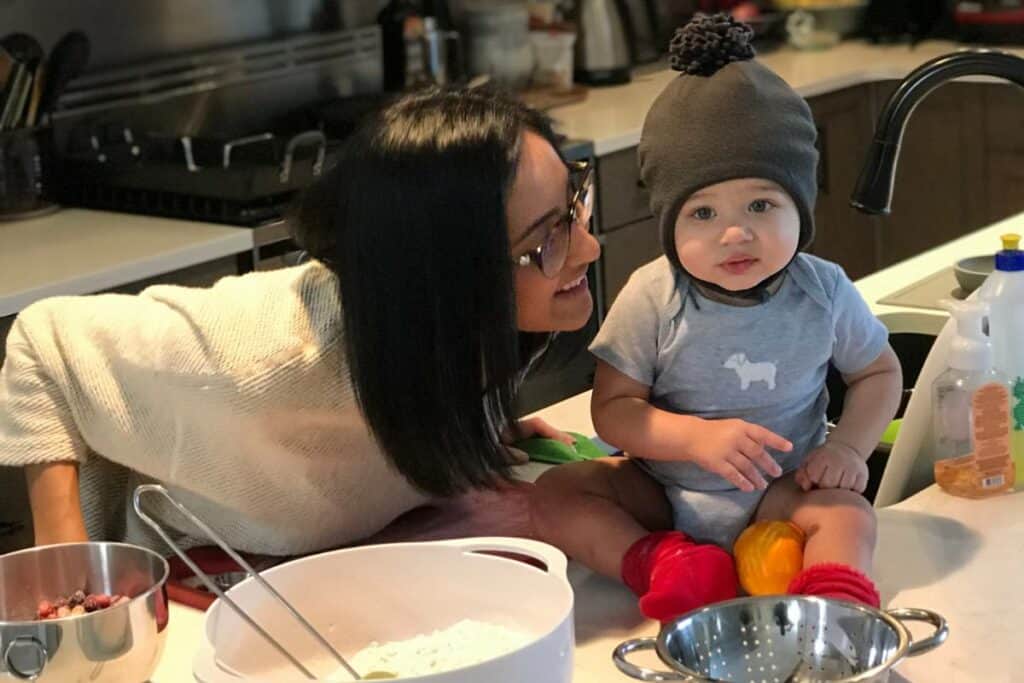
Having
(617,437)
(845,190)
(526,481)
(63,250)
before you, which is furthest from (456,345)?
(845,190)

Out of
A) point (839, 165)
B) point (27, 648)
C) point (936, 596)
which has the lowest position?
point (839, 165)

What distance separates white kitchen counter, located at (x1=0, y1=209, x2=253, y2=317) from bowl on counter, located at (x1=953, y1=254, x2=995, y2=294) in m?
1.24

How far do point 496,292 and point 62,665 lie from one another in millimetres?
415

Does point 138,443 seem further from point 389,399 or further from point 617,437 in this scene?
point 617,437

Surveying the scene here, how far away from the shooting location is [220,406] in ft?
4.30

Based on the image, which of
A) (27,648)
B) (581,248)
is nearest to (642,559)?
(581,248)

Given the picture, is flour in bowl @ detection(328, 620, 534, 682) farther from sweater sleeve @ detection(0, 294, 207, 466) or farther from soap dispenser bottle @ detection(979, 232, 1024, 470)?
soap dispenser bottle @ detection(979, 232, 1024, 470)

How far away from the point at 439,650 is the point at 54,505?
18.8 inches

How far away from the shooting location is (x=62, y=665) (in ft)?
3.45

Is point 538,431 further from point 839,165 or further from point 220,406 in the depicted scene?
point 839,165

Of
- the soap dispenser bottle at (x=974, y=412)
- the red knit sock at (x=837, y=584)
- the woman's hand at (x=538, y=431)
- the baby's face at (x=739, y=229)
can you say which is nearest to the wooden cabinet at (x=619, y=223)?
the woman's hand at (x=538, y=431)

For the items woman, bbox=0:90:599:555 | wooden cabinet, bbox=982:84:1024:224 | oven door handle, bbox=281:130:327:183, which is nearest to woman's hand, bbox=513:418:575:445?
woman, bbox=0:90:599:555

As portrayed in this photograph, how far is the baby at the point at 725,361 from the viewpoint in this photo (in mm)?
1265

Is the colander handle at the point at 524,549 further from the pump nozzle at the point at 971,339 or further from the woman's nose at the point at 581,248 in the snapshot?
the pump nozzle at the point at 971,339
